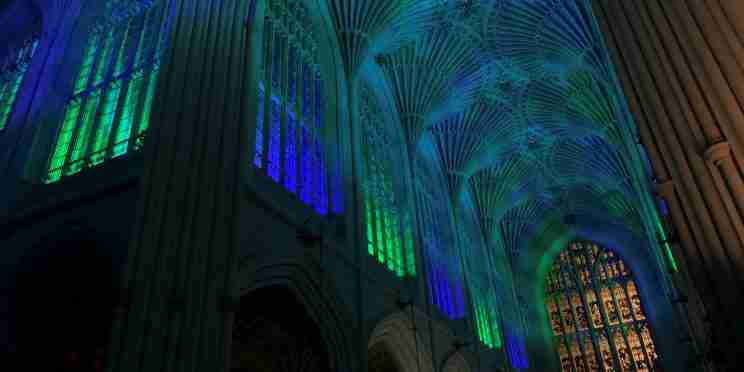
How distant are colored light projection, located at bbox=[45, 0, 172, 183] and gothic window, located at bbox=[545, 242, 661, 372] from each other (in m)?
26.7

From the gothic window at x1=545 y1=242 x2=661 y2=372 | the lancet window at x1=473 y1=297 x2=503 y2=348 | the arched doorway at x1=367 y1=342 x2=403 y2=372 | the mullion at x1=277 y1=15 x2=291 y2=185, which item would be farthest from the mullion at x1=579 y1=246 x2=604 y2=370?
the mullion at x1=277 y1=15 x2=291 y2=185

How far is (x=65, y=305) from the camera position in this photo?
9562 millimetres

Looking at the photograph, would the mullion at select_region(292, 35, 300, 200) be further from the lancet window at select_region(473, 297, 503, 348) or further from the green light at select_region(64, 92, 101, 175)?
the lancet window at select_region(473, 297, 503, 348)

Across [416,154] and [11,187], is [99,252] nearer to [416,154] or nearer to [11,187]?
[11,187]

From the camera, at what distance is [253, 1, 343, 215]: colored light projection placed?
39.9 ft

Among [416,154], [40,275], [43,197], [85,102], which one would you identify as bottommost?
[40,275]

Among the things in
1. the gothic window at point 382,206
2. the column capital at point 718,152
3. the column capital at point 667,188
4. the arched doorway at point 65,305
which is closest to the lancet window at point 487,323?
the gothic window at point 382,206

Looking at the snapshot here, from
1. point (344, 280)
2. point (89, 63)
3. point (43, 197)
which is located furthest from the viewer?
point (89, 63)

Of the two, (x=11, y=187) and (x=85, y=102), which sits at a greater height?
(x=85, y=102)

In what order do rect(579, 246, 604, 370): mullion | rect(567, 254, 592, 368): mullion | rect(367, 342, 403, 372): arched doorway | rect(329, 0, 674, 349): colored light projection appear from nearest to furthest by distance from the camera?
rect(367, 342, 403, 372): arched doorway → rect(329, 0, 674, 349): colored light projection → rect(579, 246, 604, 370): mullion → rect(567, 254, 592, 368): mullion

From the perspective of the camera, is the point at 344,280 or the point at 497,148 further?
the point at 497,148

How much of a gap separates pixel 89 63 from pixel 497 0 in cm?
1356

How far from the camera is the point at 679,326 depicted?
2661 centimetres

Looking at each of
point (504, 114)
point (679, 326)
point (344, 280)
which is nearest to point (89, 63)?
point (344, 280)
